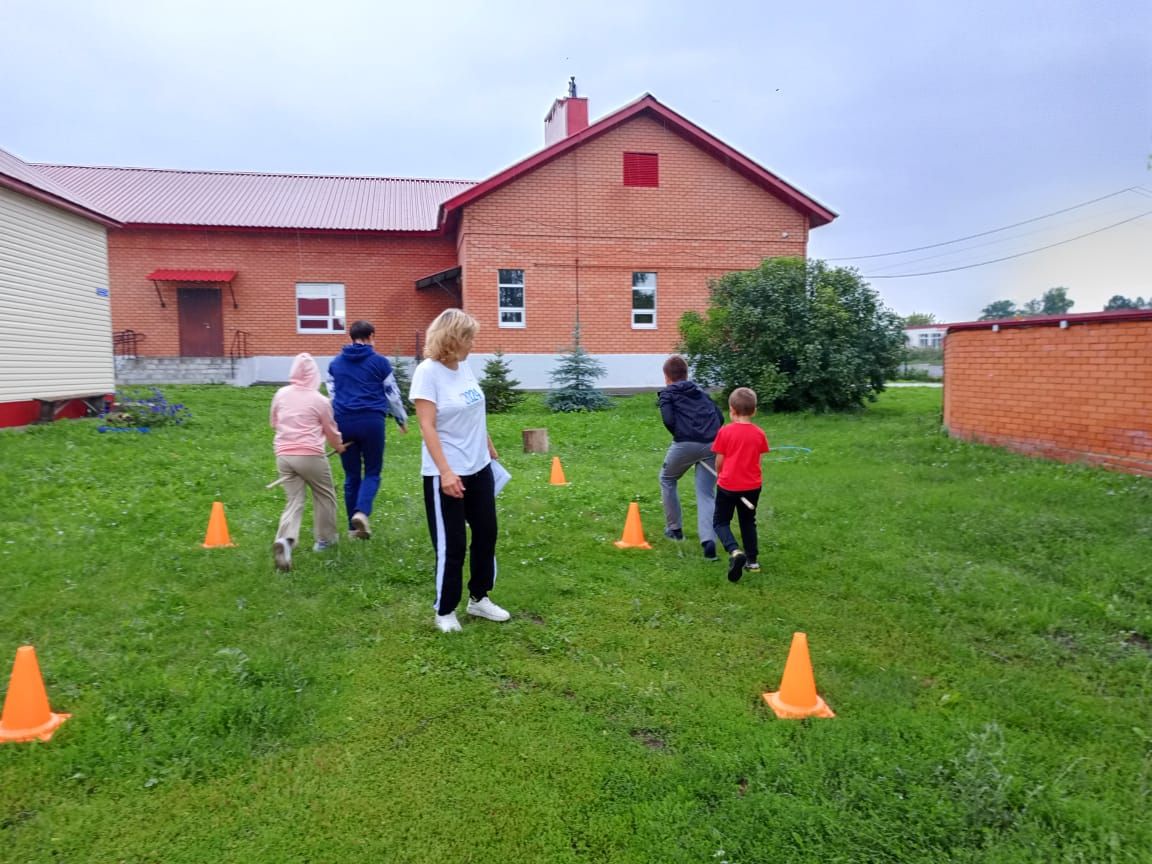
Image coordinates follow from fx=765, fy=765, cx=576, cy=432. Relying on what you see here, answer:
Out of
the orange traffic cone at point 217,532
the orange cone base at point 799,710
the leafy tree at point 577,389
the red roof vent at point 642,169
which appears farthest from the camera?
the red roof vent at point 642,169

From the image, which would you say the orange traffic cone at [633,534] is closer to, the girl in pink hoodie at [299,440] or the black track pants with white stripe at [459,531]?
the black track pants with white stripe at [459,531]

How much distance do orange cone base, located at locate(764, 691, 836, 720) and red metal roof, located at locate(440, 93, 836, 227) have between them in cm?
1823

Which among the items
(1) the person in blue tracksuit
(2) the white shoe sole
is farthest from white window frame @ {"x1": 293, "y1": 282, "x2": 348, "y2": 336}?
(2) the white shoe sole

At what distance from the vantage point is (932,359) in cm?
4784

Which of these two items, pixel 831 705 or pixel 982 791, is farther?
pixel 831 705

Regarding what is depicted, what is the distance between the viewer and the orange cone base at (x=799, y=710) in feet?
11.9

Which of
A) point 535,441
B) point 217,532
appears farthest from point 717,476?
point 535,441

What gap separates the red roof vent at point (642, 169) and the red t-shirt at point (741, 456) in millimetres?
16899

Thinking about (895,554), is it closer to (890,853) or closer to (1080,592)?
(1080,592)

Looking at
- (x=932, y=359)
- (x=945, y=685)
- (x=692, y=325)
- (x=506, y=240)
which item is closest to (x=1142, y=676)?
(x=945, y=685)

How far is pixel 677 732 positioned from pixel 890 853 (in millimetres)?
1037

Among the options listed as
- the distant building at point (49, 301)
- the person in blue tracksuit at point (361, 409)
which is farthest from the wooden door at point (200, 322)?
the person in blue tracksuit at point (361, 409)

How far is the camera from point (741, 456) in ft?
18.6

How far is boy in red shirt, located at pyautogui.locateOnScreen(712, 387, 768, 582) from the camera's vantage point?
5.64 m
